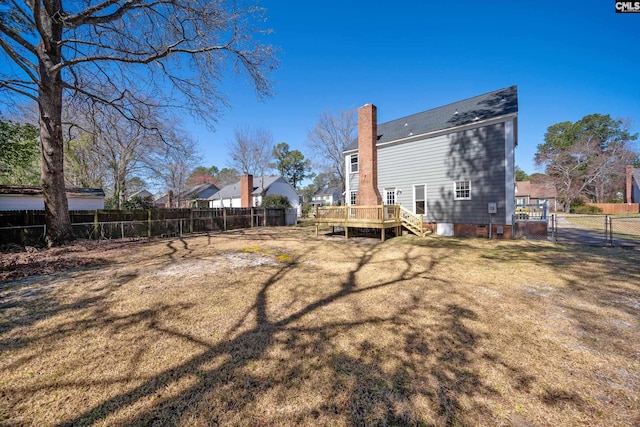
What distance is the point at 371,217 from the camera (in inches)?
448

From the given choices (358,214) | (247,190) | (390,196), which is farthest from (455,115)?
(247,190)

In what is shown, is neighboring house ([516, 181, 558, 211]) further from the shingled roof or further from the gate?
the gate

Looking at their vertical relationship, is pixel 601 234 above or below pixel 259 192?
below

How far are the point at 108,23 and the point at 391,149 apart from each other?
522 inches

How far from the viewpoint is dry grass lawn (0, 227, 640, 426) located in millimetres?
2029

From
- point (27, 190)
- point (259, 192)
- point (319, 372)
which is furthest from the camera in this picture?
point (259, 192)

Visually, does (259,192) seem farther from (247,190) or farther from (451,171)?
(451,171)

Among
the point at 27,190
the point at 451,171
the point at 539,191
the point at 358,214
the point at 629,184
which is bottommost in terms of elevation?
the point at 358,214

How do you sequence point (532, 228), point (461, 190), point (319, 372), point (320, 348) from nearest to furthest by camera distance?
1. point (319, 372)
2. point (320, 348)
3. point (532, 228)
4. point (461, 190)

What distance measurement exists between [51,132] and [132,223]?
4.91 metres

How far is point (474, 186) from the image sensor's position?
11.8m

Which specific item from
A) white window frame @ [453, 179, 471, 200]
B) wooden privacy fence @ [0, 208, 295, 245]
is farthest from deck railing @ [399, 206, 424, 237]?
wooden privacy fence @ [0, 208, 295, 245]

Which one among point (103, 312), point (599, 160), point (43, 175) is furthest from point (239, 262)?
point (599, 160)

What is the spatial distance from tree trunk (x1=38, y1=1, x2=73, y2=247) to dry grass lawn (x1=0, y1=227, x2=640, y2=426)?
13.0ft
